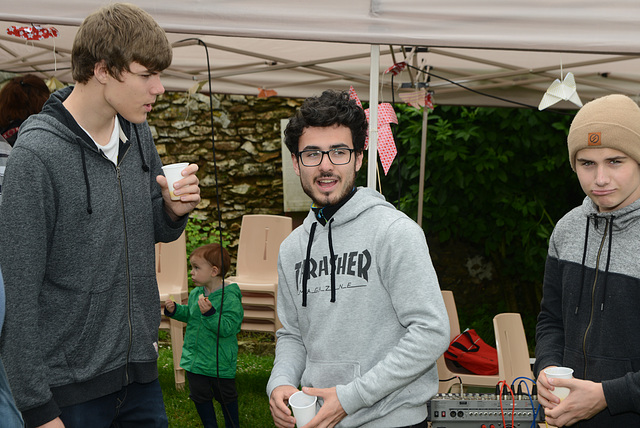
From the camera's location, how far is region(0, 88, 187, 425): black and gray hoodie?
1581 mm

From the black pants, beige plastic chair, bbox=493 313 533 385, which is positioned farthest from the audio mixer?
the black pants

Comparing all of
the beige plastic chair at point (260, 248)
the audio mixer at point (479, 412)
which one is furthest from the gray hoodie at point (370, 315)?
the beige plastic chair at point (260, 248)

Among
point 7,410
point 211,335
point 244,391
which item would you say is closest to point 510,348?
point 211,335

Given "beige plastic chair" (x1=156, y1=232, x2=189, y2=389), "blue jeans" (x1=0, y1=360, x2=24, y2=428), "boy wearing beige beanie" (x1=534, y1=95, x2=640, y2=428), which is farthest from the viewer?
"beige plastic chair" (x1=156, y1=232, x2=189, y2=389)

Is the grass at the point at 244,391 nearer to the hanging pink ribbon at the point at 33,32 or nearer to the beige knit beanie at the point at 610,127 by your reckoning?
the hanging pink ribbon at the point at 33,32

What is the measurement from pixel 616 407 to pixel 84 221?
1510 millimetres

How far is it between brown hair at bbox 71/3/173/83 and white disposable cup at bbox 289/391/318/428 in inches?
38.3

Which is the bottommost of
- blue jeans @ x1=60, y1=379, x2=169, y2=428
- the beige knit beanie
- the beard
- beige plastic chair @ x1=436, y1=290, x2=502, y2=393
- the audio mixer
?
beige plastic chair @ x1=436, y1=290, x2=502, y2=393

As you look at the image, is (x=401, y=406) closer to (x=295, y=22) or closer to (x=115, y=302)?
(x=115, y=302)

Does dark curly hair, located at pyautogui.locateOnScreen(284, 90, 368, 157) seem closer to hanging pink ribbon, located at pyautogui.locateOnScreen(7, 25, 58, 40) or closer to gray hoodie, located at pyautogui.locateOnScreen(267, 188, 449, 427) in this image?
gray hoodie, located at pyautogui.locateOnScreen(267, 188, 449, 427)

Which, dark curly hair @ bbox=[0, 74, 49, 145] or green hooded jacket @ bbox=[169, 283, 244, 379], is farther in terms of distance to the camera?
green hooded jacket @ bbox=[169, 283, 244, 379]

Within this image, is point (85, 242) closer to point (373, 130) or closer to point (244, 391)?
point (373, 130)

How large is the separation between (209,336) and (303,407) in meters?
2.28

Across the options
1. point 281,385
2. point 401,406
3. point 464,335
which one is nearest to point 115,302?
point 281,385
